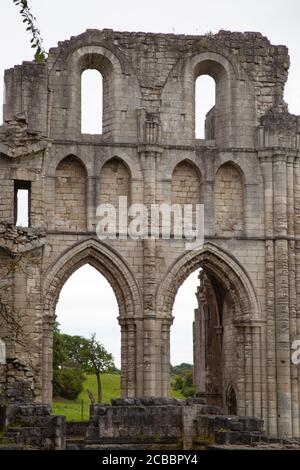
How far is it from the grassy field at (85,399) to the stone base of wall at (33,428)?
1409cm

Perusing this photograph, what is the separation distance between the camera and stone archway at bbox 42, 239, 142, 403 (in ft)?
89.0

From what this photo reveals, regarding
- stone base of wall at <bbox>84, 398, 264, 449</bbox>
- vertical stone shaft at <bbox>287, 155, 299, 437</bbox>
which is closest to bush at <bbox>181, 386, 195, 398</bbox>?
vertical stone shaft at <bbox>287, 155, 299, 437</bbox>

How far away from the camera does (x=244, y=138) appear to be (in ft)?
94.3

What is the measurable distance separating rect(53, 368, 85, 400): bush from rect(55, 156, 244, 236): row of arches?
15.3m

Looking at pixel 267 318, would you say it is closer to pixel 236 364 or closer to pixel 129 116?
pixel 236 364

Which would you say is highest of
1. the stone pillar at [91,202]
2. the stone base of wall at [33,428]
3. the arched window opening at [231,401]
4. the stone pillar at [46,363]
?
the stone pillar at [91,202]

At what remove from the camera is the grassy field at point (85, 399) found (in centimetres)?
3691

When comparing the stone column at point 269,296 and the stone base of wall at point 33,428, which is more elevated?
the stone column at point 269,296

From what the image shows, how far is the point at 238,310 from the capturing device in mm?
28391

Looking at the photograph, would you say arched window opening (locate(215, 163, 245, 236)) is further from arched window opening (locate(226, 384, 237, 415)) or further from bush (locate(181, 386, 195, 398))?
bush (locate(181, 386, 195, 398))

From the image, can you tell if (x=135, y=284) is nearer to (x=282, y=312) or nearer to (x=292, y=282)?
(x=282, y=312)

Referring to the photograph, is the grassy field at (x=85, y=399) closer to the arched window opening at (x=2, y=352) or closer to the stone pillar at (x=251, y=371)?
the stone pillar at (x=251, y=371)

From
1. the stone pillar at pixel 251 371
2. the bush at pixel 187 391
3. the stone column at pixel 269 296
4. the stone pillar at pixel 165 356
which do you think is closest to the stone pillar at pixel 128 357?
the stone pillar at pixel 165 356
